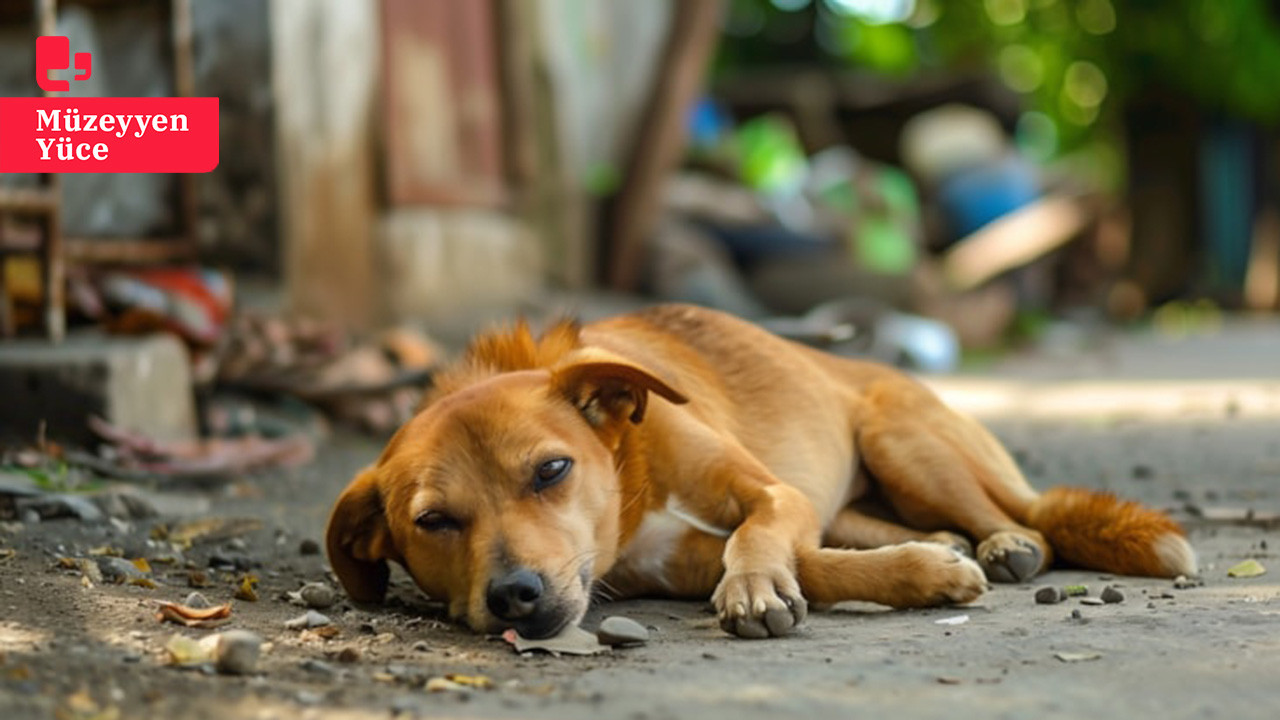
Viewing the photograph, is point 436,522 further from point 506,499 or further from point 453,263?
point 453,263

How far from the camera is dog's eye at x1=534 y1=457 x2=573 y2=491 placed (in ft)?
11.1

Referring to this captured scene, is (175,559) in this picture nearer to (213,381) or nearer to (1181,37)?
(213,381)

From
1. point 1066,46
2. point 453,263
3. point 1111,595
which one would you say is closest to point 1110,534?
point 1111,595

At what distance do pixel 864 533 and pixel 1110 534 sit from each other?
28.0 inches

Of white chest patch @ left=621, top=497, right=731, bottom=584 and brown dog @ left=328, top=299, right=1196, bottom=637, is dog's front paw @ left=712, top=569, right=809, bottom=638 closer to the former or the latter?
brown dog @ left=328, top=299, right=1196, bottom=637

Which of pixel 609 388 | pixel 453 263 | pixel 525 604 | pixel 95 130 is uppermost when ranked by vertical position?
pixel 95 130

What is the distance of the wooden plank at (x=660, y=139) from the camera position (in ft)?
38.2

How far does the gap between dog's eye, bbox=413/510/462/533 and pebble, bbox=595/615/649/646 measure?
409mm

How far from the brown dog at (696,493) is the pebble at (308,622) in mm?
266

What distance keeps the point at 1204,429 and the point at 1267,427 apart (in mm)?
285

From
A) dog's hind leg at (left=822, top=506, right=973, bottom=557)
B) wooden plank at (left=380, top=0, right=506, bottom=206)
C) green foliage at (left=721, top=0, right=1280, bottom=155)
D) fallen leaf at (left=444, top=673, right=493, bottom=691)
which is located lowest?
fallen leaf at (left=444, top=673, right=493, bottom=691)

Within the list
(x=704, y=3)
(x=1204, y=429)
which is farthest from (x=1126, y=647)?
(x=704, y=3)

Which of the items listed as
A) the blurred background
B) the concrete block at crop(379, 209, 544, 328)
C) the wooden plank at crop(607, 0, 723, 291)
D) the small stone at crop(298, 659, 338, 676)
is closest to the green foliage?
the blurred background

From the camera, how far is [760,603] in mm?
3230
